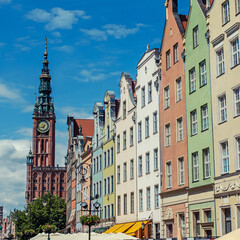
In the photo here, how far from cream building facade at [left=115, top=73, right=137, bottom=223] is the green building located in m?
12.8

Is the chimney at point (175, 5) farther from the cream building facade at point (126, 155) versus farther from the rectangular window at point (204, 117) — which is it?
the cream building facade at point (126, 155)

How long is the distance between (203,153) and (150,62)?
12.9 m

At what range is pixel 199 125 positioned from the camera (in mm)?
32969

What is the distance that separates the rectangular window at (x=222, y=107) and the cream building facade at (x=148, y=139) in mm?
10416

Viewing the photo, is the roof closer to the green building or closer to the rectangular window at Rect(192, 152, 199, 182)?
the green building

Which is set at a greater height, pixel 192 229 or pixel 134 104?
pixel 134 104

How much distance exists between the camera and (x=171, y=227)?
123ft

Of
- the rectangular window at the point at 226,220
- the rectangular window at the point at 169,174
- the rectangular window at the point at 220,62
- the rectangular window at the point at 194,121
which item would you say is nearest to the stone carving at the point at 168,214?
the rectangular window at the point at 169,174

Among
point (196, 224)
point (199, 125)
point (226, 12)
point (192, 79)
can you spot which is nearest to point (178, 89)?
point (192, 79)

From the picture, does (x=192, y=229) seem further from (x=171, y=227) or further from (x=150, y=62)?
(x=150, y=62)

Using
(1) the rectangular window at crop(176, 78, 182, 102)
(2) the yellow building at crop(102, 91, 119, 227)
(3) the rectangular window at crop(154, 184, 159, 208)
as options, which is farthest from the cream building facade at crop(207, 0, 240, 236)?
(2) the yellow building at crop(102, 91, 119, 227)

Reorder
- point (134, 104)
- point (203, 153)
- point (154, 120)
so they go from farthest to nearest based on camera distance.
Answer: point (134, 104)
point (154, 120)
point (203, 153)

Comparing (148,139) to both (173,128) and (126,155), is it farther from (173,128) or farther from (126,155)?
(126,155)

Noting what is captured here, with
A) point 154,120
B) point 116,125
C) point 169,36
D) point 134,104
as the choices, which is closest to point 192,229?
point 154,120
